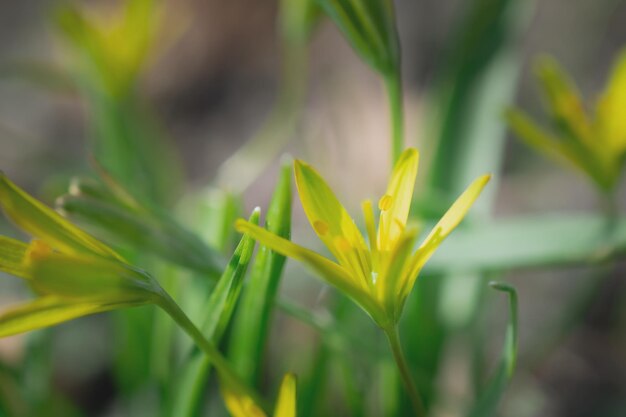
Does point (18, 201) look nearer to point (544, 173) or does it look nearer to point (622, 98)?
point (622, 98)

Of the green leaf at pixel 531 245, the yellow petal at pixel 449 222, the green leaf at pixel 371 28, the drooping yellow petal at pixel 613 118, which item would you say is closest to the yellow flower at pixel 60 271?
the yellow petal at pixel 449 222

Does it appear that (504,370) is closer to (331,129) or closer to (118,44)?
(118,44)

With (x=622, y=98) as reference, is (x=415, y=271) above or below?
below

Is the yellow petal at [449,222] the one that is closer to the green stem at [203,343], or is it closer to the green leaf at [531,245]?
the green stem at [203,343]

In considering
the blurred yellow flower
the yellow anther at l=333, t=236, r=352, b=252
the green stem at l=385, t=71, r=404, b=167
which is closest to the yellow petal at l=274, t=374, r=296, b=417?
the yellow anther at l=333, t=236, r=352, b=252

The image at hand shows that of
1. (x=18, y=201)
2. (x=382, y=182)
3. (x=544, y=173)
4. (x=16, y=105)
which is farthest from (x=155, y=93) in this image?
(x=18, y=201)

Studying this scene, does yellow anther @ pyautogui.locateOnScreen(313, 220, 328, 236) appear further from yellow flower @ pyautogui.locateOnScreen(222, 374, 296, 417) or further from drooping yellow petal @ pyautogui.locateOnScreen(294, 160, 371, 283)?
yellow flower @ pyautogui.locateOnScreen(222, 374, 296, 417)
